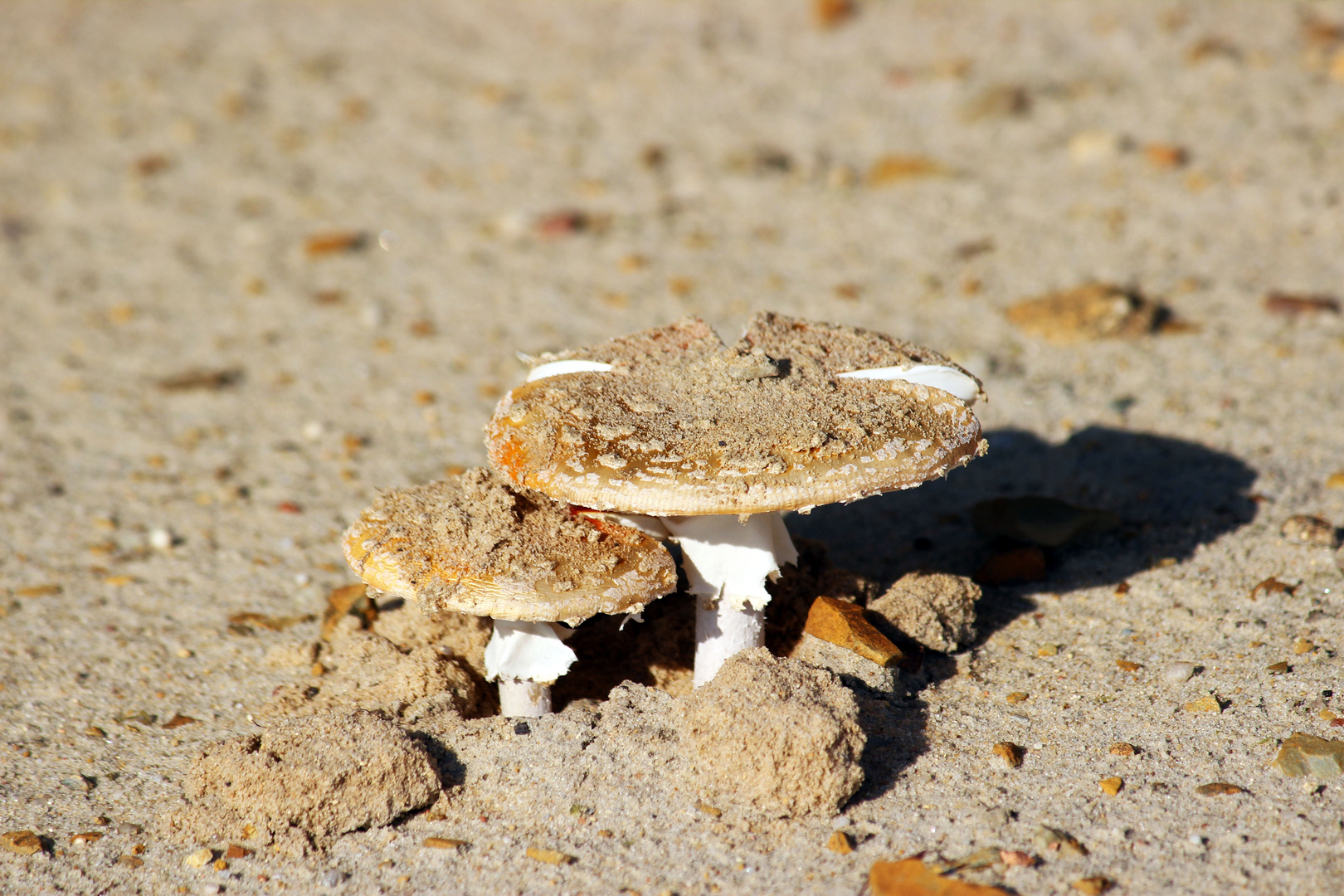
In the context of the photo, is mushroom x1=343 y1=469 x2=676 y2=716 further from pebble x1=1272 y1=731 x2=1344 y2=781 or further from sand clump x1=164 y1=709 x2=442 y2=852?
pebble x1=1272 y1=731 x2=1344 y2=781

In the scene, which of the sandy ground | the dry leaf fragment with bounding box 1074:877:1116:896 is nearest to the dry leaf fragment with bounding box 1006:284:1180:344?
the sandy ground

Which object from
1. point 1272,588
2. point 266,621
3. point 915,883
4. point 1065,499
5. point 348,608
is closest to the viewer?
point 915,883

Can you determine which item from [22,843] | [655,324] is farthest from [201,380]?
[22,843]

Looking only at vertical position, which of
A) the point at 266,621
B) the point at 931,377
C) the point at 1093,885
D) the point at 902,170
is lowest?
the point at 266,621

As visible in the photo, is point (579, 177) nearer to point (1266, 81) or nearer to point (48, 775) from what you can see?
point (1266, 81)

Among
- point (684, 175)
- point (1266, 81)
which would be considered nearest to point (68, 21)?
point (684, 175)

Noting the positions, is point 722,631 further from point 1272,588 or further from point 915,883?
point 1272,588
